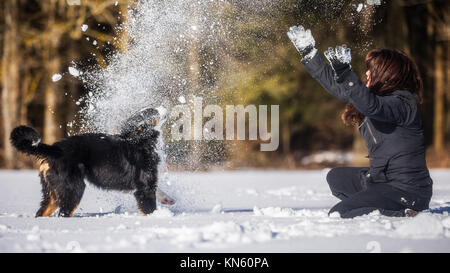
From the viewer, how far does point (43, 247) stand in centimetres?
274

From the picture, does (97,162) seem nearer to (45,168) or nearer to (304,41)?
(45,168)

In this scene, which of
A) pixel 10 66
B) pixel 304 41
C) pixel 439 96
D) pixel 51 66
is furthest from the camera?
pixel 439 96

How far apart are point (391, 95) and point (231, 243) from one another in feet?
5.99

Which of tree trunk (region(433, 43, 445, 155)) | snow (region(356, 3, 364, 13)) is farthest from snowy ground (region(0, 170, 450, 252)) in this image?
tree trunk (region(433, 43, 445, 155))

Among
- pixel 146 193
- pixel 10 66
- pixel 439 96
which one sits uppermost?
pixel 10 66

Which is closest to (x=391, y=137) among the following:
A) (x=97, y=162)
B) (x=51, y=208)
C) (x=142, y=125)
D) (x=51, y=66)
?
(x=142, y=125)

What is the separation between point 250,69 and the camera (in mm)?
12734

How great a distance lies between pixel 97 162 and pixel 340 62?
2.53m

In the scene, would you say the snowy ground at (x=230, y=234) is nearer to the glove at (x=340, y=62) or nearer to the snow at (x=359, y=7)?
the glove at (x=340, y=62)

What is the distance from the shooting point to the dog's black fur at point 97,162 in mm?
4348

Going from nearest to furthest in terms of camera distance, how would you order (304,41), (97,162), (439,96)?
(304,41) → (97,162) → (439,96)

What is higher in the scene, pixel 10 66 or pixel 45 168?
pixel 10 66

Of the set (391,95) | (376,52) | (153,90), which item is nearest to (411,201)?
(391,95)
